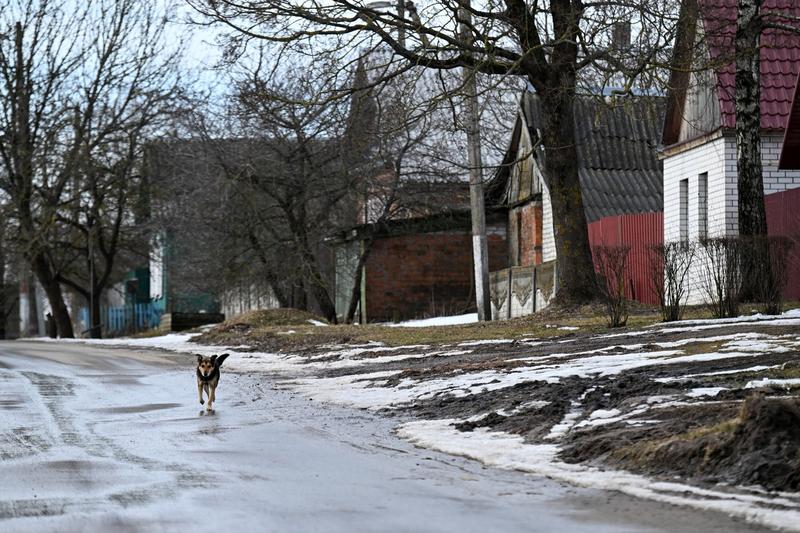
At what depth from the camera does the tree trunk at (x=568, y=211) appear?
1046 inches

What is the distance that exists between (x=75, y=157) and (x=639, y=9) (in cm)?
3077

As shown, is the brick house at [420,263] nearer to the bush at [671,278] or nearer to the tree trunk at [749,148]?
the tree trunk at [749,148]

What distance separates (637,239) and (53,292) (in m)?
27.9

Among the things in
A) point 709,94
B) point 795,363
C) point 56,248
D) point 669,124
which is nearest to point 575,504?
point 795,363

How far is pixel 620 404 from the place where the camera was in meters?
11.3

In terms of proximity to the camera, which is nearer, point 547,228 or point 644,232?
point 644,232

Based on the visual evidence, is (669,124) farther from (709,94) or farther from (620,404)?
(620,404)

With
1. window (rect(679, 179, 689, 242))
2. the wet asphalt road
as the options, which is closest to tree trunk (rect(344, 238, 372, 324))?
window (rect(679, 179, 689, 242))

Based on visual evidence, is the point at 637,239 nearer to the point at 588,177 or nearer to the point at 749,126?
the point at 588,177

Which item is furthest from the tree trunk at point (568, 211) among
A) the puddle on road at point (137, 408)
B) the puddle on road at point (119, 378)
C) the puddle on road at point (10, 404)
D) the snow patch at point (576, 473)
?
the snow patch at point (576, 473)

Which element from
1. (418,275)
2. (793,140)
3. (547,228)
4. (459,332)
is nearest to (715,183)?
(459,332)

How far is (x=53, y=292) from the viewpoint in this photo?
53.5 meters

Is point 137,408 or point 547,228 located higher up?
point 547,228

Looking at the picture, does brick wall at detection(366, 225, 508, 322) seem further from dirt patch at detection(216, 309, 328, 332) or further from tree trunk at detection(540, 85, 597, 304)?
tree trunk at detection(540, 85, 597, 304)
